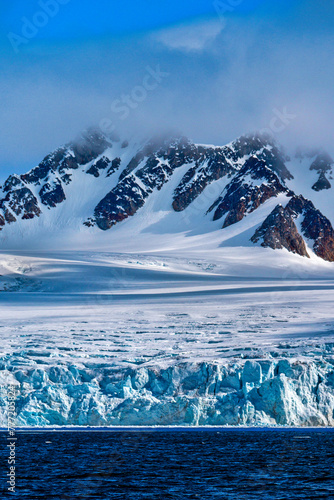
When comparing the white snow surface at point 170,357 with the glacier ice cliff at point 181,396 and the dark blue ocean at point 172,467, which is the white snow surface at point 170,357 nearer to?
the glacier ice cliff at point 181,396

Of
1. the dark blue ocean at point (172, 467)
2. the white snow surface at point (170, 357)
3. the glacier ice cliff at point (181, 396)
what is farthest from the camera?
the white snow surface at point (170, 357)

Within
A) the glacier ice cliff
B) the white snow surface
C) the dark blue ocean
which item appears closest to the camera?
the dark blue ocean

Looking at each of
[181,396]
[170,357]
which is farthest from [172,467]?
[170,357]

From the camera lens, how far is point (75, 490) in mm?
33750

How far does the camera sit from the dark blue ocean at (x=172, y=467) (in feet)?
110

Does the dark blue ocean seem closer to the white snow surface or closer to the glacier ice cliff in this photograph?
the glacier ice cliff

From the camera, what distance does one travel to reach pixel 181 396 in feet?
188

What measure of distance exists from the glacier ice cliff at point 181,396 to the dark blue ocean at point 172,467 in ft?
6.51

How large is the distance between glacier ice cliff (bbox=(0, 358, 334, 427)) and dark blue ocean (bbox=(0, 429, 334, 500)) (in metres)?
1.98

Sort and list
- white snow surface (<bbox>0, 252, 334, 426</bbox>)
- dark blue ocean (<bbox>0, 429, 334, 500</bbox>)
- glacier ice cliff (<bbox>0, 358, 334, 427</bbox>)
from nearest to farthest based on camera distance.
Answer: dark blue ocean (<bbox>0, 429, 334, 500</bbox>) < glacier ice cliff (<bbox>0, 358, 334, 427</bbox>) < white snow surface (<bbox>0, 252, 334, 426</bbox>)

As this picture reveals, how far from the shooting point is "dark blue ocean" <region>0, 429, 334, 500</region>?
33500 millimetres

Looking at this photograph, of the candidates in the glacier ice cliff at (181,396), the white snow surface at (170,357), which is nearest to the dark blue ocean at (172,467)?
the glacier ice cliff at (181,396)

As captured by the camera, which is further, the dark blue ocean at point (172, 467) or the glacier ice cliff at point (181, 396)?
the glacier ice cliff at point (181, 396)

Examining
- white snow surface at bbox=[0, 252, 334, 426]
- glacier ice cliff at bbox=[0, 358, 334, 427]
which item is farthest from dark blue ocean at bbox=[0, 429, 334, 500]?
white snow surface at bbox=[0, 252, 334, 426]
